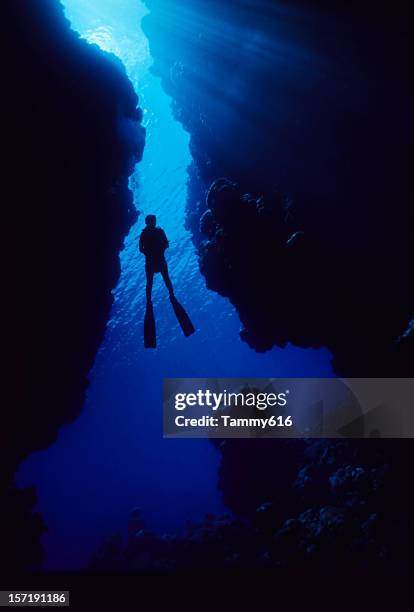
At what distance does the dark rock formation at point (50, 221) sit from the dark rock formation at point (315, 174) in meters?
4.55

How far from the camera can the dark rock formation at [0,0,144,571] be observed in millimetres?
9836

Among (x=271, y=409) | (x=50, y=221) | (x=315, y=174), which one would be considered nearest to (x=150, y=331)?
(x=50, y=221)

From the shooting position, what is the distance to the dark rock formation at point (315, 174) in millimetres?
10422

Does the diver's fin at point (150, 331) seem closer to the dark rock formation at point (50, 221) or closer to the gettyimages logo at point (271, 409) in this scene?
the gettyimages logo at point (271, 409)

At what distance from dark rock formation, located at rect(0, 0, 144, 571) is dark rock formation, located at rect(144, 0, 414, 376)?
4546 mm

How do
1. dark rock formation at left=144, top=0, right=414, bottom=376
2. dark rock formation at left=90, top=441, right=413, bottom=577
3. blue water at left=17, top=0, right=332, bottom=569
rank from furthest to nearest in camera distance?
blue water at left=17, top=0, right=332, bottom=569 → dark rock formation at left=90, top=441, right=413, bottom=577 → dark rock formation at left=144, top=0, right=414, bottom=376

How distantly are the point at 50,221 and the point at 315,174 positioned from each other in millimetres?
8742

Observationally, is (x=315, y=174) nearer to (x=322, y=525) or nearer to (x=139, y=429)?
(x=322, y=525)

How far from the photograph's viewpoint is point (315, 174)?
1260cm

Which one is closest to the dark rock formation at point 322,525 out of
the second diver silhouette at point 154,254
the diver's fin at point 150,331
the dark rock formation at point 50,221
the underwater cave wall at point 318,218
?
the underwater cave wall at point 318,218

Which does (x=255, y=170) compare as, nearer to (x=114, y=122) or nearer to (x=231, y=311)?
(x=114, y=122)

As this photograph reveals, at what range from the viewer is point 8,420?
10586mm

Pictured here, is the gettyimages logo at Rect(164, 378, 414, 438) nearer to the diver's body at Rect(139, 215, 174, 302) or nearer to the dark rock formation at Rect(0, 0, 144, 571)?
the diver's body at Rect(139, 215, 174, 302)

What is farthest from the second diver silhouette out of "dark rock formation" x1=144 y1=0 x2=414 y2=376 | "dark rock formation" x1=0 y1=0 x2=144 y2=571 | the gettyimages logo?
"dark rock formation" x1=144 y1=0 x2=414 y2=376
